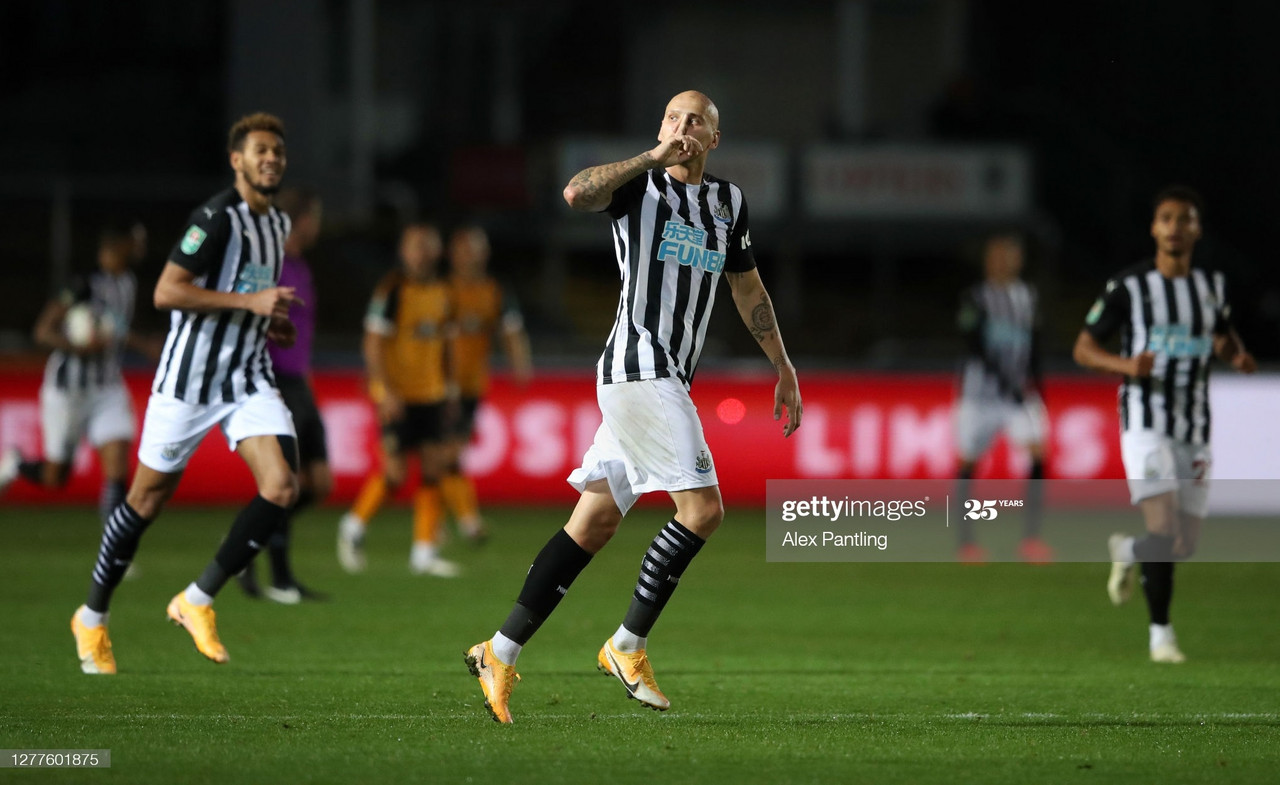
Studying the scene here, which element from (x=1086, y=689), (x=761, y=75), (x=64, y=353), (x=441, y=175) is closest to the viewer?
(x=1086, y=689)

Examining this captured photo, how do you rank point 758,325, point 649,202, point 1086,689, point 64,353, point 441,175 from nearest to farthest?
point 649,202, point 758,325, point 1086,689, point 64,353, point 441,175

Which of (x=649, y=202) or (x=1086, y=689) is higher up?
(x=649, y=202)

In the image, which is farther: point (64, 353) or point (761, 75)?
point (761, 75)

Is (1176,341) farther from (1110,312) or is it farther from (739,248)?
(739,248)

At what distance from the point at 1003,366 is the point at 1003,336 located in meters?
0.21

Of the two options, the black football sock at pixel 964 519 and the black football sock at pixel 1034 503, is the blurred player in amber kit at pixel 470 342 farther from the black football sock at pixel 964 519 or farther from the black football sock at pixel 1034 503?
the black football sock at pixel 1034 503

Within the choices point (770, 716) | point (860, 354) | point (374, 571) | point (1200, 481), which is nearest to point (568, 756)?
point (770, 716)

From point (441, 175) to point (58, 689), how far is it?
59.2ft

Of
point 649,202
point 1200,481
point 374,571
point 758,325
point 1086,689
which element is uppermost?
point 649,202

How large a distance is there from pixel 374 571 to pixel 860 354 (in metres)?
10.1

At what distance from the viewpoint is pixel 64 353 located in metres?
10.8

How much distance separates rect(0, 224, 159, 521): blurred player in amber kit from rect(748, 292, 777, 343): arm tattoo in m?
5.38

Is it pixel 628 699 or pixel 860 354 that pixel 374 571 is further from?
pixel 860 354

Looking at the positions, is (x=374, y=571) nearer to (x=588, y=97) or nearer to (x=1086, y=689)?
(x=1086, y=689)
